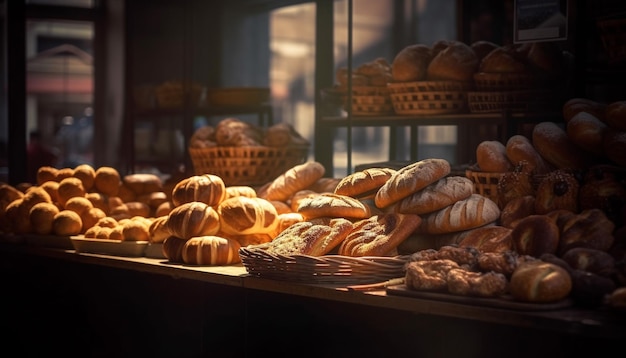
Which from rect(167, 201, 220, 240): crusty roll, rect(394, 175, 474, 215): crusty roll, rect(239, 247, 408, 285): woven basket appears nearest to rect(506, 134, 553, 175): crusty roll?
rect(394, 175, 474, 215): crusty roll

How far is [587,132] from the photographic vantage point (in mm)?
3021

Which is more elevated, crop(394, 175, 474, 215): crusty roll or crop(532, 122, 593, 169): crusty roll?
crop(532, 122, 593, 169): crusty roll

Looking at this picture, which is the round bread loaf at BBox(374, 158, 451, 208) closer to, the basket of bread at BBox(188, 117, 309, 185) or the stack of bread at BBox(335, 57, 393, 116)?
the stack of bread at BBox(335, 57, 393, 116)

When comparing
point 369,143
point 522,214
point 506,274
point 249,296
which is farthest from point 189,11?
point 369,143

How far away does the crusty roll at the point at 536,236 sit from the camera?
2.53 metres

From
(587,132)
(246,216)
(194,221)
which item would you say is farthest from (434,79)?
(194,221)

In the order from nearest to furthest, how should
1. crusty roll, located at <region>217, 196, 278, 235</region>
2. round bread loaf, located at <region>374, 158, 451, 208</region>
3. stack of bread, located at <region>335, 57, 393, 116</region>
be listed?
1. round bread loaf, located at <region>374, 158, 451, 208</region>
2. crusty roll, located at <region>217, 196, 278, 235</region>
3. stack of bread, located at <region>335, 57, 393, 116</region>

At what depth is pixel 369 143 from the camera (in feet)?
35.7

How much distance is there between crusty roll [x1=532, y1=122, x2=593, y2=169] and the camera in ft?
10.2

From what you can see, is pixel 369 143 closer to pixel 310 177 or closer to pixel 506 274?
pixel 310 177

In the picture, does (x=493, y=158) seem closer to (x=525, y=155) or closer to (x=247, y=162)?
(x=525, y=155)

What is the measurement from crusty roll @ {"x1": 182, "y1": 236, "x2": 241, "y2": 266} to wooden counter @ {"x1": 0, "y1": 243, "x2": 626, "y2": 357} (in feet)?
0.16

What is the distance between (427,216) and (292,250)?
475 millimetres

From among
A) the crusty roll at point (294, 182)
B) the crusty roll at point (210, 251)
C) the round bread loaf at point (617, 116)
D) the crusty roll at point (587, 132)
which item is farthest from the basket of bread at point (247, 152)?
the round bread loaf at point (617, 116)
